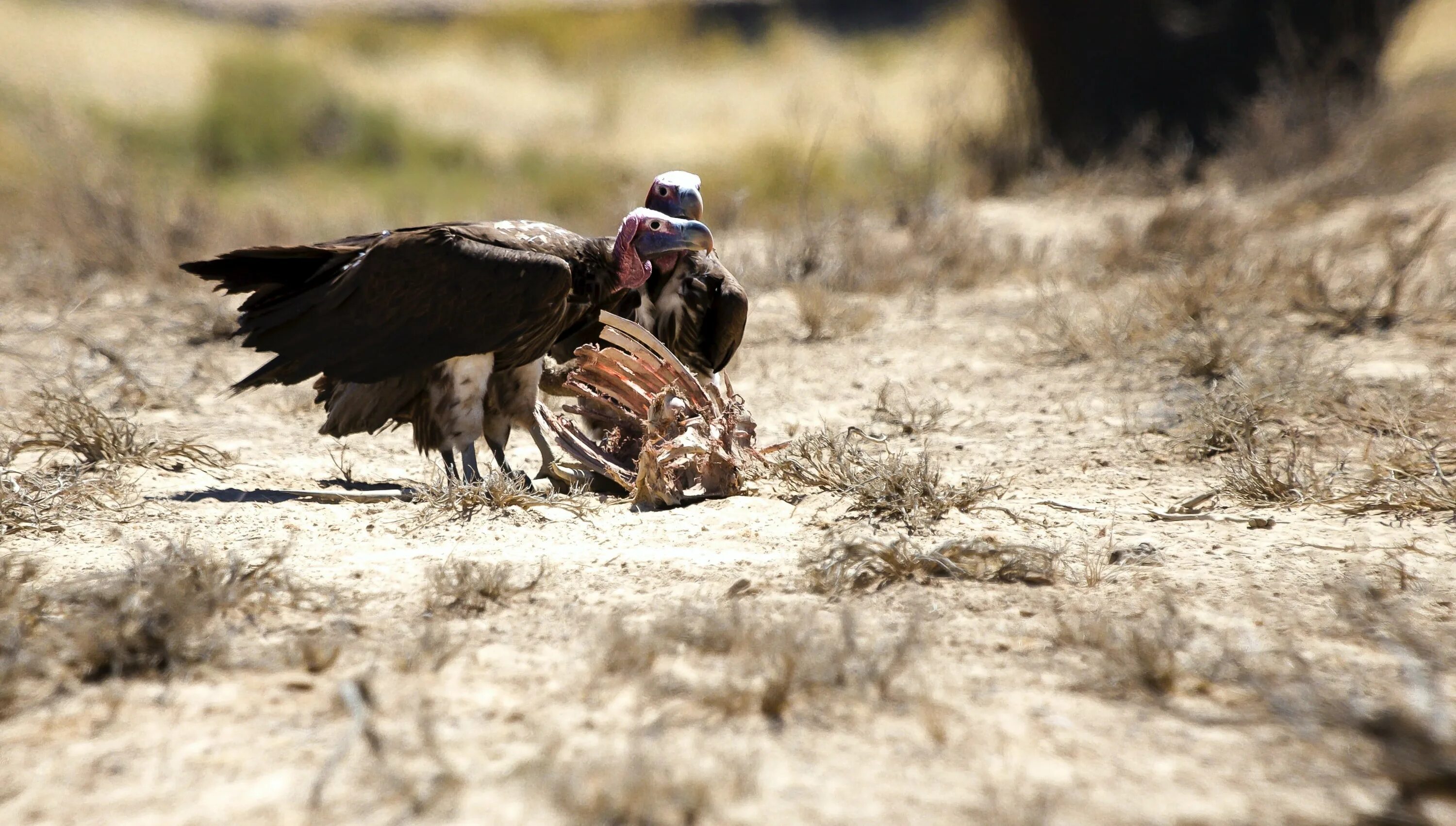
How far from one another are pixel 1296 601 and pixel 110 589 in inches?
128

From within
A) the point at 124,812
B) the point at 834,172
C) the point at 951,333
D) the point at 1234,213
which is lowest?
the point at 124,812

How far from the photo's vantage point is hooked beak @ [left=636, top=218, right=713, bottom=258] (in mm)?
5125

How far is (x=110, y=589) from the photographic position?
10.6 ft

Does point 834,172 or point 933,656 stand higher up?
point 834,172

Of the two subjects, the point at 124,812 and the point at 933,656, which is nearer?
the point at 124,812

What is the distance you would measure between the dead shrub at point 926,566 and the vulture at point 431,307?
1.75m

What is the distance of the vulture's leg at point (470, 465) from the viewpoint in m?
5.04

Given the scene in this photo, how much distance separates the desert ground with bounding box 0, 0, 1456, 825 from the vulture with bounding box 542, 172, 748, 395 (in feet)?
1.65

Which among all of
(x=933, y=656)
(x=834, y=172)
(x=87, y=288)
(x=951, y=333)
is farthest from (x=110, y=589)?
(x=834, y=172)

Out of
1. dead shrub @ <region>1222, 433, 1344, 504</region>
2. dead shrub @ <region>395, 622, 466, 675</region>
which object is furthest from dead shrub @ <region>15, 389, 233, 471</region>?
dead shrub @ <region>1222, 433, 1344, 504</region>

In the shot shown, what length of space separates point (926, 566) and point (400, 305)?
2459mm

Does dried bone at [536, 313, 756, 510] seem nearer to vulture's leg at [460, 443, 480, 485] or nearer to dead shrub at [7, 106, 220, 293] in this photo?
vulture's leg at [460, 443, 480, 485]

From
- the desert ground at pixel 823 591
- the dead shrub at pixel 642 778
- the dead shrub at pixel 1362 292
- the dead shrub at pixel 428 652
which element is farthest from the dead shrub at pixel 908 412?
the dead shrub at pixel 642 778

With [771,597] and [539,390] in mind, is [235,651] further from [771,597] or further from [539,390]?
[539,390]
